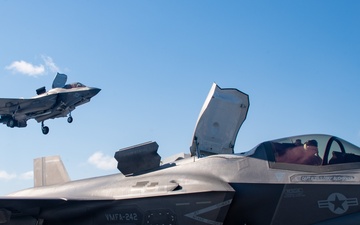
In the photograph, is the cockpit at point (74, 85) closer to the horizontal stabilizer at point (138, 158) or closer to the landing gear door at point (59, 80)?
the landing gear door at point (59, 80)

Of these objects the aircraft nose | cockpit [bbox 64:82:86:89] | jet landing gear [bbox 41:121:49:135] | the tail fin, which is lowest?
jet landing gear [bbox 41:121:49:135]

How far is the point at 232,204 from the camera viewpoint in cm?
673

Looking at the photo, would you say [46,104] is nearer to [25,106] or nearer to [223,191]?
[25,106]

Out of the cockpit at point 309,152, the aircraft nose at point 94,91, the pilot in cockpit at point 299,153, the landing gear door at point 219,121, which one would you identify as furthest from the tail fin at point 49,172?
the aircraft nose at point 94,91

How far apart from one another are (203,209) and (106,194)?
2213 mm

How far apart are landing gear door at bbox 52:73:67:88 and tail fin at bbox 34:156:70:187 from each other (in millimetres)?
30836

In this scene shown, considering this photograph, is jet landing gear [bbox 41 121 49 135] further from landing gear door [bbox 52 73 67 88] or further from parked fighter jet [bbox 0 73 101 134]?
landing gear door [bbox 52 73 67 88]

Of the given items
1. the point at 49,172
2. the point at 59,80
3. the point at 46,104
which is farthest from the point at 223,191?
the point at 59,80

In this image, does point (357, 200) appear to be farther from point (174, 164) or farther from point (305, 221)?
point (174, 164)

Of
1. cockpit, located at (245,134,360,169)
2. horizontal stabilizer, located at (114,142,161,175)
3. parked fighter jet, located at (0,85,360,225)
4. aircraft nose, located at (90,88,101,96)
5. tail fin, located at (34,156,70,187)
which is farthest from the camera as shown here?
aircraft nose, located at (90,88,101,96)

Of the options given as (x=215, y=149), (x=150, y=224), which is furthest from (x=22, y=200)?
(x=215, y=149)

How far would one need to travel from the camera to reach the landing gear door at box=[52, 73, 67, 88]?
42344 millimetres

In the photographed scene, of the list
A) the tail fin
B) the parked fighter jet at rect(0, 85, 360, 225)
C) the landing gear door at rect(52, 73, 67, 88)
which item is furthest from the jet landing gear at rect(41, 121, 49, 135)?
A: the parked fighter jet at rect(0, 85, 360, 225)

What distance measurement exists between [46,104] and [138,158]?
3366cm
